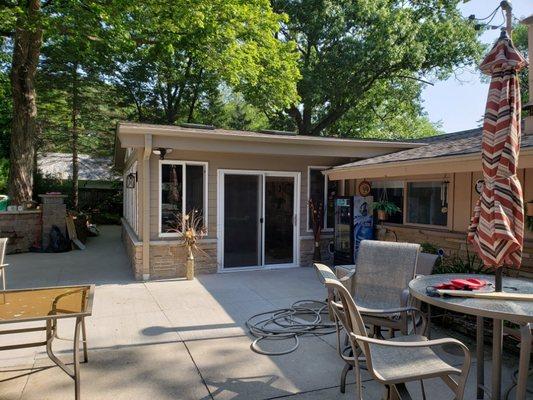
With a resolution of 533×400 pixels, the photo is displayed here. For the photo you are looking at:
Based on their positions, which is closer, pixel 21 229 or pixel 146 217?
pixel 146 217

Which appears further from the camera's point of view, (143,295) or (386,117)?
(386,117)

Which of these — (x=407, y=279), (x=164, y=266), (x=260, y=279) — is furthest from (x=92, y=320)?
(x=407, y=279)

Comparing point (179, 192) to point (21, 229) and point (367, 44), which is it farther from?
point (367, 44)

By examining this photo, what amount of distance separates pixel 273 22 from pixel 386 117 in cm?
1123

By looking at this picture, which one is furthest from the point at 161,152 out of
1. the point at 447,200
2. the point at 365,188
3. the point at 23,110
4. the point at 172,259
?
the point at 23,110

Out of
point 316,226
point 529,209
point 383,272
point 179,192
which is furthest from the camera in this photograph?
point 316,226

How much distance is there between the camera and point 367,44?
15.6 meters

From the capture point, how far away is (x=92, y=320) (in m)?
4.89

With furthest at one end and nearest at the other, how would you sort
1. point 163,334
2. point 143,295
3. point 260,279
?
point 260,279 → point 143,295 → point 163,334

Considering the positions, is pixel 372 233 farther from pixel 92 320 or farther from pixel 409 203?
pixel 92 320

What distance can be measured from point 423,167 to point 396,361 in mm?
4057

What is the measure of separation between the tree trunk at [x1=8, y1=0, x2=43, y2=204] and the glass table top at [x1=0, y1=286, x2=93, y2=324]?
1017 cm

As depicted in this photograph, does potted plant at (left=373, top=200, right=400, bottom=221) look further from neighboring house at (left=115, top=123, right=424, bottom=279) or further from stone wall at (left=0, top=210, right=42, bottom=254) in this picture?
stone wall at (left=0, top=210, right=42, bottom=254)

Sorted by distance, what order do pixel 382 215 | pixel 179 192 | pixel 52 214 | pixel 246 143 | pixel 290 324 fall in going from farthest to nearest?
pixel 52 214 → pixel 382 215 → pixel 179 192 → pixel 246 143 → pixel 290 324
